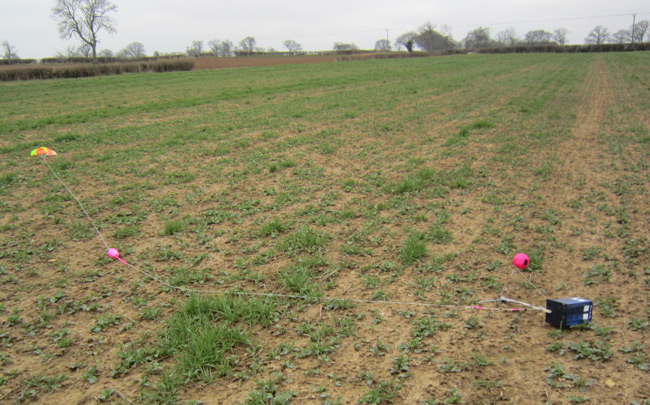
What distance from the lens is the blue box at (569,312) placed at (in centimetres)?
273

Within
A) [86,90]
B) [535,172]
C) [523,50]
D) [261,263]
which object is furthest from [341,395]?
[523,50]

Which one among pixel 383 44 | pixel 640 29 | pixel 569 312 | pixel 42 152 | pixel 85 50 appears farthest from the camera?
pixel 383 44

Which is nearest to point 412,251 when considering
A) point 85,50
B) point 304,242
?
point 304,242

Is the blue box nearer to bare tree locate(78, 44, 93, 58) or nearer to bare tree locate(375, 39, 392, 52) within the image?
bare tree locate(78, 44, 93, 58)

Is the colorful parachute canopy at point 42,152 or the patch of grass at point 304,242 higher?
the colorful parachute canopy at point 42,152

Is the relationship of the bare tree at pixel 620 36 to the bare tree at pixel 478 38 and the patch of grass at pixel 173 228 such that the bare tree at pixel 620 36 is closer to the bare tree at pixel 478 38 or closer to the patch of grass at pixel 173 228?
Answer: the bare tree at pixel 478 38

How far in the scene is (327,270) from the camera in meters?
3.67

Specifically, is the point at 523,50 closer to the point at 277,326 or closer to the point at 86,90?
the point at 86,90

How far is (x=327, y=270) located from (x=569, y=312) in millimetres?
1857

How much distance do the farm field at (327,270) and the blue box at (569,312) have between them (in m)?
0.08

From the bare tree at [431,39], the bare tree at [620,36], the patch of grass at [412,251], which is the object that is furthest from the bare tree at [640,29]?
the patch of grass at [412,251]

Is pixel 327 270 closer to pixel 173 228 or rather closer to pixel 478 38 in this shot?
pixel 173 228

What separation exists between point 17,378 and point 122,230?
2201 millimetres

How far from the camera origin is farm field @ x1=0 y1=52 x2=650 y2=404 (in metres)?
2.45
